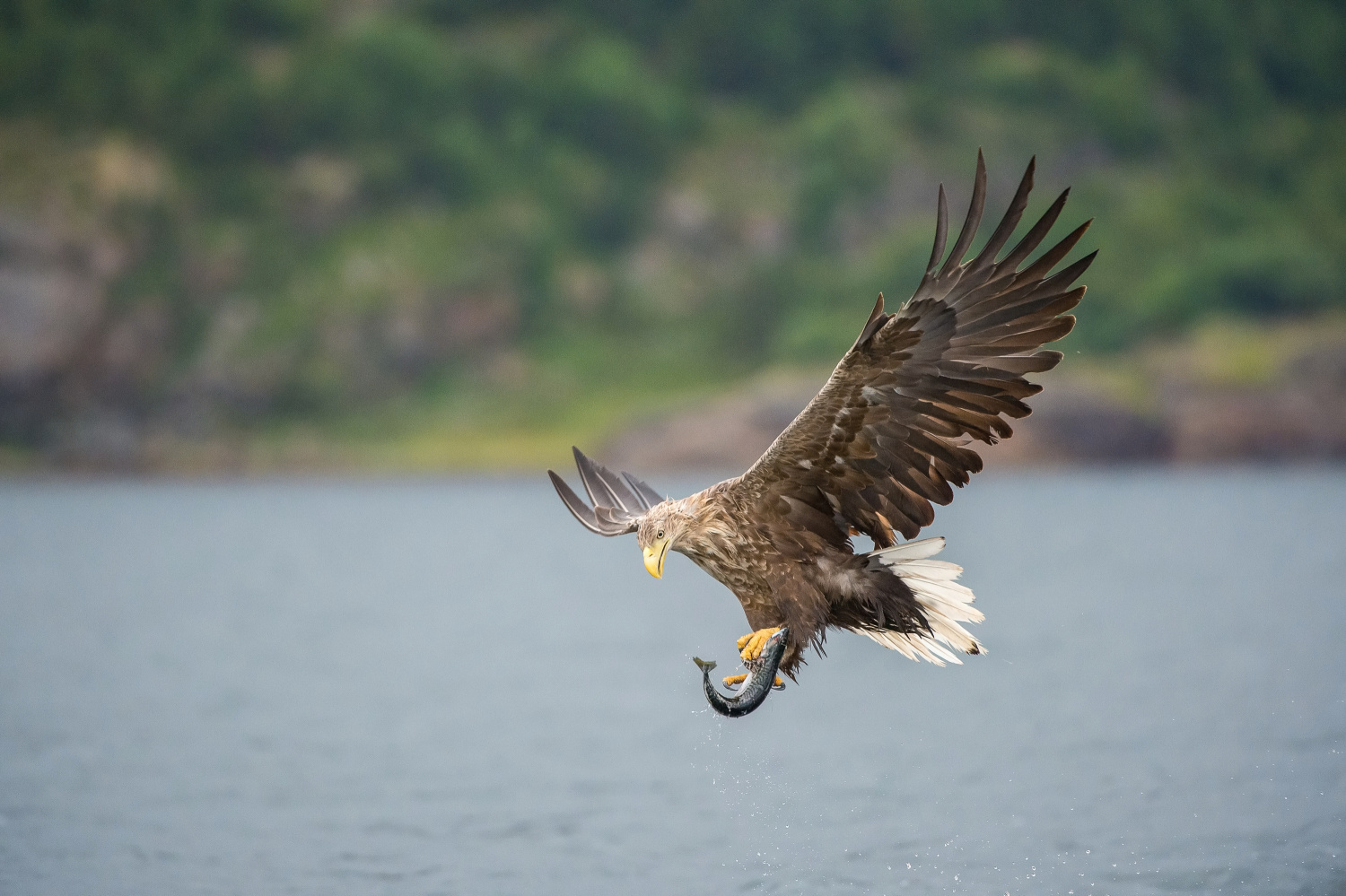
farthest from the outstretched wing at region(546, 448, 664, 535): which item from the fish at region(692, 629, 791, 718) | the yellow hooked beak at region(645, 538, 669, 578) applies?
the fish at region(692, 629, 791, 718)

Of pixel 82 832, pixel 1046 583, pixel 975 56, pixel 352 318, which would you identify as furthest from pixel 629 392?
pixel 82 832

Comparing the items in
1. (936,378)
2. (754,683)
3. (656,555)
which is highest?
(936,378)

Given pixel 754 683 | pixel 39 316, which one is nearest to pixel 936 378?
pixel 754 683

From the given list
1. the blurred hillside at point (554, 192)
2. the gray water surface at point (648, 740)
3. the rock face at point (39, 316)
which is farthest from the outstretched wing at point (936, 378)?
the rock face at point (39, 316)

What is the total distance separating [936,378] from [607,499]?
112 inches

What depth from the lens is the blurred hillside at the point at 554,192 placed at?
55125 mm

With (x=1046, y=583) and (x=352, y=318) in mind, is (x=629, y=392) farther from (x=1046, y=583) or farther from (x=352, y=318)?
(x=1046, y=583)

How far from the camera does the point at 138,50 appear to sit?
2559 inches

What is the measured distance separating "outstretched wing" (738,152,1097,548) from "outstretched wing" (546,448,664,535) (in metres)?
1.52

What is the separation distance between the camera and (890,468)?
7.97 metres

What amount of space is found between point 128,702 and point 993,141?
5240 centimetres

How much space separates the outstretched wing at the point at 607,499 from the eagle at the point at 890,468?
0.88 meters

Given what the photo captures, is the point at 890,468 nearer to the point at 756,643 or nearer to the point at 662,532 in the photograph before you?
the point at 756,643

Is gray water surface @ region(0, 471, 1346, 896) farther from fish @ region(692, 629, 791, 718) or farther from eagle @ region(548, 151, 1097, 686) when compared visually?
fish @ region(692, 629, 791, 718)
